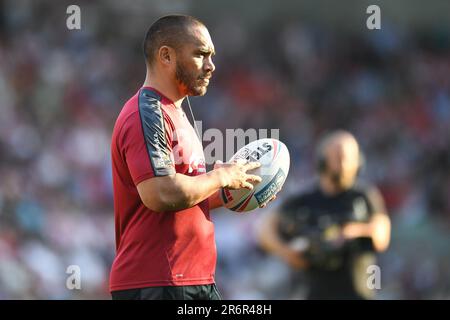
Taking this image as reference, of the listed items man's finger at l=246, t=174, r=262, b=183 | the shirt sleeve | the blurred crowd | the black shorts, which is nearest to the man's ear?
the shirt sleeve

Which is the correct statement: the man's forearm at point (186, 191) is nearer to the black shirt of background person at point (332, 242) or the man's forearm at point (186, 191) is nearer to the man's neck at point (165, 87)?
the man's neck at point (165, 87)

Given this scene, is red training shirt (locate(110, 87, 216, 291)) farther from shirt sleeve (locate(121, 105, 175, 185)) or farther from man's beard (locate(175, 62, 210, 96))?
man's beard (locate(175, 62, 210, 96))

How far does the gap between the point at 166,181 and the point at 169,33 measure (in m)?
0.80

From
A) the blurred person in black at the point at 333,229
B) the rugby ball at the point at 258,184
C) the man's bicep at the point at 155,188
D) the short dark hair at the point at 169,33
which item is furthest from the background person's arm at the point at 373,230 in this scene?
the man's bicep at the point at 155,188

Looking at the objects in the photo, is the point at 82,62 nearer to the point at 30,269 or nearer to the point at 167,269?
the point at 30,269

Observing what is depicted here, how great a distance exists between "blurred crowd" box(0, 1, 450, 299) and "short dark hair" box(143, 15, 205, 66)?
5805 mm

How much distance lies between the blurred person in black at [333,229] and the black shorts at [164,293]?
8.22ft

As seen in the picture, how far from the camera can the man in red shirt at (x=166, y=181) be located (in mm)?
4395

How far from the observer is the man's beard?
4.69 m

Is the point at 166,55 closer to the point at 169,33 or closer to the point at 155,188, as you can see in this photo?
the point at 169,33

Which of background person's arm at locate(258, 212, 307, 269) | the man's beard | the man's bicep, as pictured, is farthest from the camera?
background person's arm at locate(258, 212, 307, 269)

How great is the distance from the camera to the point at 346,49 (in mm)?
15516
